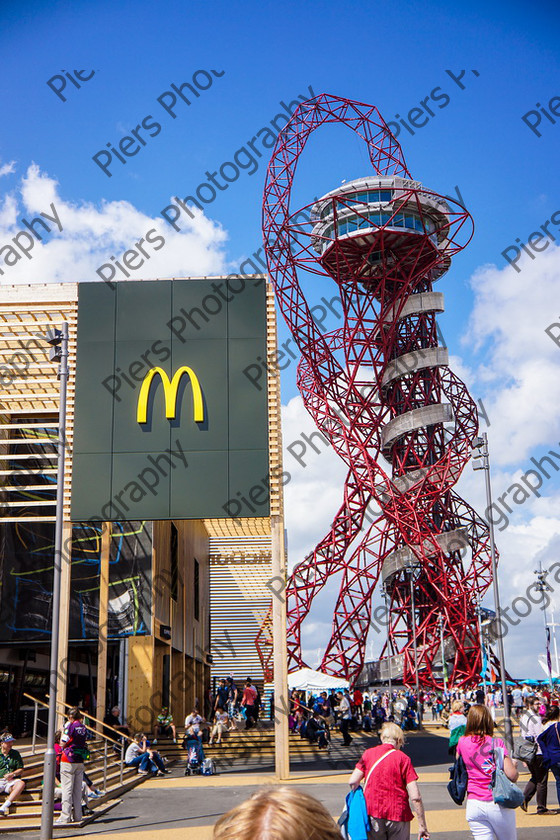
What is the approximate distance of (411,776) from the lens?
7609 mm

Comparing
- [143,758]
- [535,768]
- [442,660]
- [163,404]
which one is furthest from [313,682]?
[535,768]

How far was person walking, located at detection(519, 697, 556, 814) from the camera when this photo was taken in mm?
13520

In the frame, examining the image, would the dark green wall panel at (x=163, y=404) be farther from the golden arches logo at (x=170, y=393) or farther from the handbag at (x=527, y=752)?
the handbag at (x=527, y=752)

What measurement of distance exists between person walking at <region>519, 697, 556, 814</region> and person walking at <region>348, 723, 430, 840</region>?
19.6 ft

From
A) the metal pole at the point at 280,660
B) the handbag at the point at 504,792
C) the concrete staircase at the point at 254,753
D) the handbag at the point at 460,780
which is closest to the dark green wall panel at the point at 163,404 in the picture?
the metal pole at the point at 280,660

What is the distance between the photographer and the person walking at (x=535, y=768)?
44.4 ft

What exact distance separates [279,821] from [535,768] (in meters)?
13.1

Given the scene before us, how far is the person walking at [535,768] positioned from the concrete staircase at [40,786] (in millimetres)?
7260

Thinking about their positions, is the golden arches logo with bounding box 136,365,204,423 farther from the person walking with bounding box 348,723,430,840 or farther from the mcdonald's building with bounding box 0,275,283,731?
the person walking with bounding box 348,723,430,840

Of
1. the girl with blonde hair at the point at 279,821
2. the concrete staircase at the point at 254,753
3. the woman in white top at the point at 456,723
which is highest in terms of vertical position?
the girl with blonde hair at the point at 279,821

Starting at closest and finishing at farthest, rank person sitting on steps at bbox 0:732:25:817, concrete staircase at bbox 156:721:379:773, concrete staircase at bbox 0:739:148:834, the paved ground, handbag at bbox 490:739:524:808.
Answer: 1. handbag at bbox 490:739:524:808
2. the paved ground
3. concrete staircase at bbox 0:739:148:834
4. person sitting on steps at bbox 0:732:25:817
5. concrete staircase at bbox 156:721:379:773

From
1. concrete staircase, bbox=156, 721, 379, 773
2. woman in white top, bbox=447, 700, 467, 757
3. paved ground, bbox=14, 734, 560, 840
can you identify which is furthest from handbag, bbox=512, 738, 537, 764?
concrete staircase, bbox=156, 721, 379, 773

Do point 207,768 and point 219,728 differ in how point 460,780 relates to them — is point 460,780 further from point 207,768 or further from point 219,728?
point 219,728

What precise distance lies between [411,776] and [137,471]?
1561 cm
